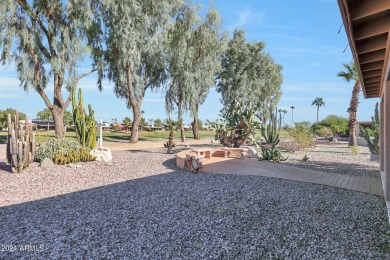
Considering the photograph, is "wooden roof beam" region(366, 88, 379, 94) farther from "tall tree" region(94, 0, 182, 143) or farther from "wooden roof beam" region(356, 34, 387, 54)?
"tall tree" region(94, 0, 182, 143)

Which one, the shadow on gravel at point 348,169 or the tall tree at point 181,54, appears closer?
the shadow on gravel at point 348,169

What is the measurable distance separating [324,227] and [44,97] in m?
19.5

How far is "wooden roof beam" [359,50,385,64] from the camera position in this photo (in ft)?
19.4

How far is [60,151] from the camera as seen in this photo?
11.5 meters

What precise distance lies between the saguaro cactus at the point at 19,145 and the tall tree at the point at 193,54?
1469cm

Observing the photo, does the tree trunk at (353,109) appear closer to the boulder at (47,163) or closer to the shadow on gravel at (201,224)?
the shadow on gravel at (201,224)

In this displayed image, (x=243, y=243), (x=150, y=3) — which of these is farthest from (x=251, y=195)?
(x=150, y=3)

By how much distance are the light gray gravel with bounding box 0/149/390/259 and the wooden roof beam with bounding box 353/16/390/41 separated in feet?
9.51

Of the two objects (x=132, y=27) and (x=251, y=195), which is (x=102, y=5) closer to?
(x=132, y=27)

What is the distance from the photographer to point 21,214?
5.62 meters

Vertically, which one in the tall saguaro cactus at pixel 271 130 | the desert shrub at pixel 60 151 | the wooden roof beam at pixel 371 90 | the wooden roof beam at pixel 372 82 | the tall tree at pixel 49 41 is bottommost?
the desert shrub at pixel 60 151

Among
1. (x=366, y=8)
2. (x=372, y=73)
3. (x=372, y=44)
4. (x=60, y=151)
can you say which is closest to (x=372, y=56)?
(x=372, y=44)

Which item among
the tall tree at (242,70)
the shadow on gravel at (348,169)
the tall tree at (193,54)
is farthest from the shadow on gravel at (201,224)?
the tall tree at (242,70)

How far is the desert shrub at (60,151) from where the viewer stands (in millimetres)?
11352
